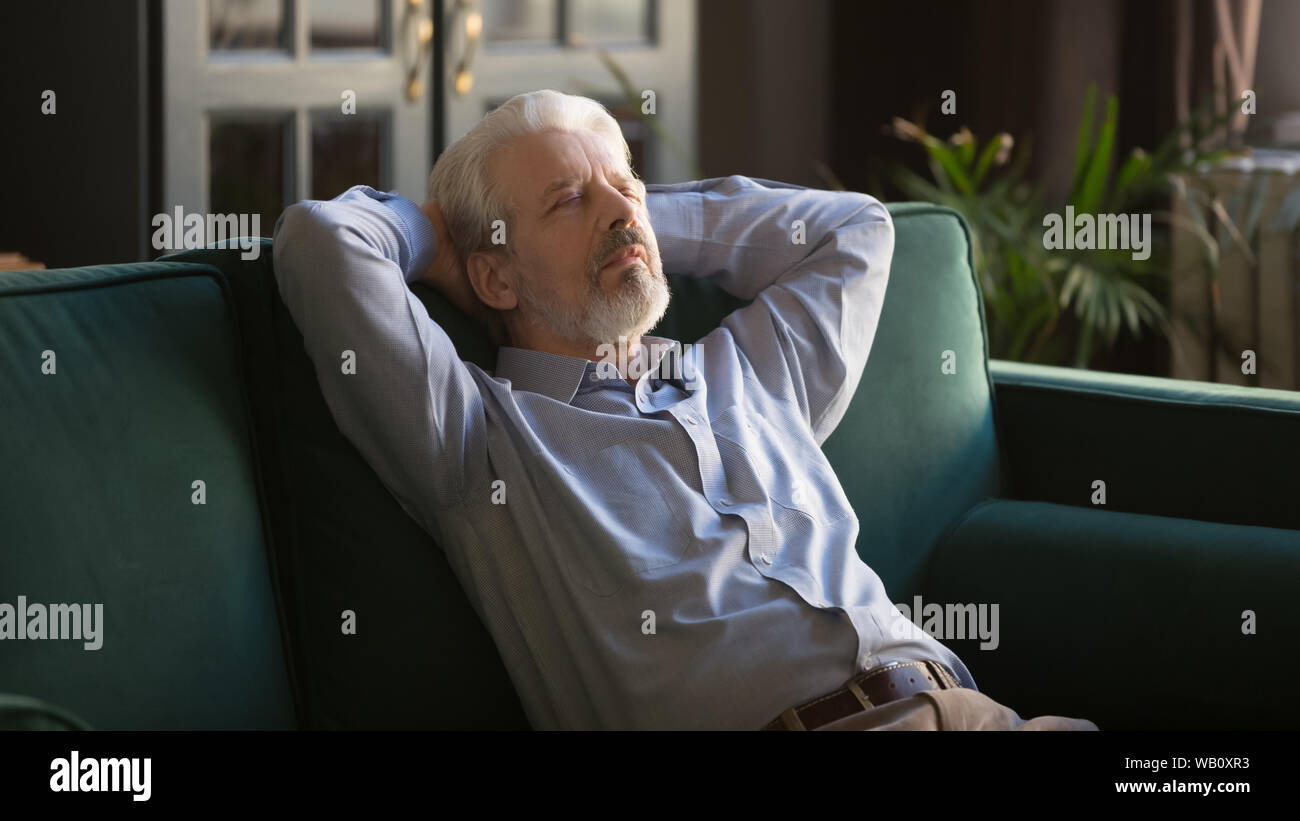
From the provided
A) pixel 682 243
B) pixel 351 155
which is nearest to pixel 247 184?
pixel 351 155

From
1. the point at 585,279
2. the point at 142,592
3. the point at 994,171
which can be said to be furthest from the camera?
the point at 994,171

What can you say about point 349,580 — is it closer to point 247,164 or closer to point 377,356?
point 377,356

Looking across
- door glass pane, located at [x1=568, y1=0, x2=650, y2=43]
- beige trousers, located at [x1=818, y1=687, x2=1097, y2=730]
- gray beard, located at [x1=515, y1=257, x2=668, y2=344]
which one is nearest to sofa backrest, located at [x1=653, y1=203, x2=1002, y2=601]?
gray beard, located at [x1=515, y1=257, x2=668, y2=344]

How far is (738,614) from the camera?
1.40 m

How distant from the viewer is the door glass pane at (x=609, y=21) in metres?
3.79

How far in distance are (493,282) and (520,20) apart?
2.28 metres

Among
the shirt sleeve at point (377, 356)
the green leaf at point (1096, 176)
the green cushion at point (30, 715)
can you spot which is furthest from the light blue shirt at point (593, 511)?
the green leaf at point (1096, 176)

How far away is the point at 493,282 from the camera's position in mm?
1643

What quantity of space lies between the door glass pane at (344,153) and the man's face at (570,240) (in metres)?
1.88

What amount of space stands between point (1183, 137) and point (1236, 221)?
35 cm

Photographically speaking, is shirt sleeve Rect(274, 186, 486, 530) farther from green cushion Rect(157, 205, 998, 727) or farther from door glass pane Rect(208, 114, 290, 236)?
door glass pane Rect(208, 114, 290, 236)

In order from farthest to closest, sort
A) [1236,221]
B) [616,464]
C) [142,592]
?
[1236,221] < [616,464] < [142,592]

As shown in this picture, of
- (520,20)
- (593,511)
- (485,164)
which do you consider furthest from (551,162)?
(520,20)

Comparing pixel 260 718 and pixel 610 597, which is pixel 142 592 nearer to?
pixel 260 718
